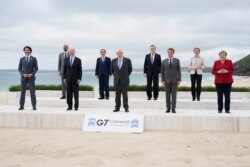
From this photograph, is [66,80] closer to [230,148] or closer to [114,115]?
[114,115]

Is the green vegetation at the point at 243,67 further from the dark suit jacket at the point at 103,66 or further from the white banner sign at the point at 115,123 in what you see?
the white banner sign at the point at 115,123

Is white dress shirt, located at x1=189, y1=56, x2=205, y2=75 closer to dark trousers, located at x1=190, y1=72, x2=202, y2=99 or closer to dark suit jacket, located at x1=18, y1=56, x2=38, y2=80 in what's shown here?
dark trousers, located at x1=190, y1=72, x2=202, y2=99

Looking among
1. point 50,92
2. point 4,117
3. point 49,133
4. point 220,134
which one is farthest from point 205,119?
point 50,92

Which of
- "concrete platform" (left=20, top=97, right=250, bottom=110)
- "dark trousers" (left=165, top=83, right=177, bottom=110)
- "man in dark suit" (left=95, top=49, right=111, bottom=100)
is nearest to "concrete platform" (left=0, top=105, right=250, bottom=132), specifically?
"dark trousers" (left=165, top=83, right=177, bottom=110)

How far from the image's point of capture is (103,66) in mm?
11680

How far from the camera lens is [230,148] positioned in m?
7.12

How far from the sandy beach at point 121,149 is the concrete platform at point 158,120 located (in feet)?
0.99

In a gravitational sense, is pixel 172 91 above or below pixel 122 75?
below

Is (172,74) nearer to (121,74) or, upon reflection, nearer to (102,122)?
(121,74)

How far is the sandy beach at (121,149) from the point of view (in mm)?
6188

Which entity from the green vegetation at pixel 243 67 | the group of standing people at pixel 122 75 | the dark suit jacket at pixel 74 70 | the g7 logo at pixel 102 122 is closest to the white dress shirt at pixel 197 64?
the group of standing people at pixel 122 75

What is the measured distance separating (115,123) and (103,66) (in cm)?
317

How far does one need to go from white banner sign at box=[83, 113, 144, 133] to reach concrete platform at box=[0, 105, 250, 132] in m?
0.24

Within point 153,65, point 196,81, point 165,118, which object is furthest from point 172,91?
point 196,81
